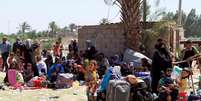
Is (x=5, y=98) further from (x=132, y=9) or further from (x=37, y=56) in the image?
(x=132, y=9)

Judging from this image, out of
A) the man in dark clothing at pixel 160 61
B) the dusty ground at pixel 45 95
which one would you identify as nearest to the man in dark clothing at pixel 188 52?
the man in dark clothing at pixel 160 61

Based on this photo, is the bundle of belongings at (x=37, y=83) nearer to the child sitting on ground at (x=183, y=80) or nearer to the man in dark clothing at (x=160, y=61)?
the man in dark clothing at (x=160, y=61)

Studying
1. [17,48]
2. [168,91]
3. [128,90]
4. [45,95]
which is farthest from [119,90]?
[17,48]

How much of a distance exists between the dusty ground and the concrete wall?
20.8 feet

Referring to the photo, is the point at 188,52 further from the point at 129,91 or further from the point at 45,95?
the point at 129,91

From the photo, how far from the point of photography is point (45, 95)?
1331 cm

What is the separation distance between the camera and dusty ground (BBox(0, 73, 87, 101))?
1276 cm

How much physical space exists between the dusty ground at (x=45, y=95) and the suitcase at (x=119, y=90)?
9.05 ft

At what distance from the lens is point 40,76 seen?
50.6 feet

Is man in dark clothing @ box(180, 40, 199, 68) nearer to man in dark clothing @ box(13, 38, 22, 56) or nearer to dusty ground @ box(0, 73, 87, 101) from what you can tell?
dusty ground @ box(0, 73, 87, 101)

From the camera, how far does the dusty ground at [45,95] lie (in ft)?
41.9

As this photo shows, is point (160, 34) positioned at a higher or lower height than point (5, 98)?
higher

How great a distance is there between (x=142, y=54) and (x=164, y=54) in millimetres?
7438

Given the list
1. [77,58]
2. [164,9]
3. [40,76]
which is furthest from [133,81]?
[164,9]
